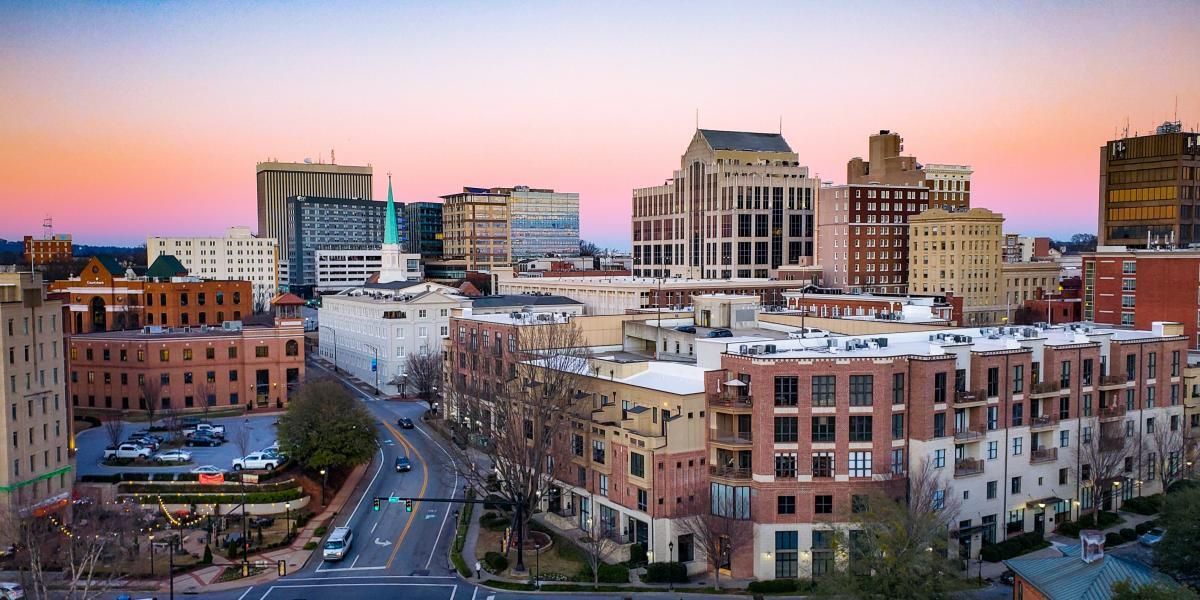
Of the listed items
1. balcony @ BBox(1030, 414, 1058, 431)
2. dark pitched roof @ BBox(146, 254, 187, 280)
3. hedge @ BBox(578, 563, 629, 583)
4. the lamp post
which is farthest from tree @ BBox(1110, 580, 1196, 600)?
dark pitched roof @ BBox(146, 254, 187, 280)

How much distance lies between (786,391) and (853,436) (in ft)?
14.8

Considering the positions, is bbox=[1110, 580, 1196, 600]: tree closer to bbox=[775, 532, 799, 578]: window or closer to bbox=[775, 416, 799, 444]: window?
bbox=[775, 532, 799, 578]: window

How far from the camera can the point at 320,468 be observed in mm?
71188

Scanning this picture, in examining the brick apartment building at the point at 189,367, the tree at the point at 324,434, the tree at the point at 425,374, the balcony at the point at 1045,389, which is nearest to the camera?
the balcony at the point at 1045,389

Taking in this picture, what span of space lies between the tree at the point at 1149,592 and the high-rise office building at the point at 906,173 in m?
140

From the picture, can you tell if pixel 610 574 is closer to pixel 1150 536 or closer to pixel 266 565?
pixel 266 565

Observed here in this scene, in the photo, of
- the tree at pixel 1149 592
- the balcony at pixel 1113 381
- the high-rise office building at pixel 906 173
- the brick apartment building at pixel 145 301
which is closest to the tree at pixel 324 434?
the tree at pixel 1149 592

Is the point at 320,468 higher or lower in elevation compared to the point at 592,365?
lower

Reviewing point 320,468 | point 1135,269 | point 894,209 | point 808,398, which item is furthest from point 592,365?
point 894,209

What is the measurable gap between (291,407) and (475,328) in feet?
63.2

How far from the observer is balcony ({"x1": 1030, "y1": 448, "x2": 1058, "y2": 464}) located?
60.1m

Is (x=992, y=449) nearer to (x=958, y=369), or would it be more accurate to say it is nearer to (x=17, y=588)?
(x=958, y=369)

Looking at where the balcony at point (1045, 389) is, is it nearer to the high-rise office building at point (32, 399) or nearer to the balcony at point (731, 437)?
the balcony at point (731, 437)

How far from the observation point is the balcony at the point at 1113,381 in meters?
64.1
